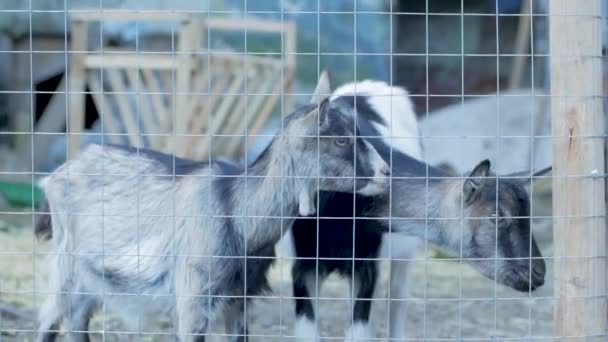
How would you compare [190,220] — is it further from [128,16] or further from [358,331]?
[128,16]

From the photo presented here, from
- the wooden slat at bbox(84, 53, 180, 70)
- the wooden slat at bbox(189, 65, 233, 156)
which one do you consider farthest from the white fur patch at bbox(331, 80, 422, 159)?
the wooden slat at bbox(84, 53, 180, 70)

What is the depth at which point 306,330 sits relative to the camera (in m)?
6.11

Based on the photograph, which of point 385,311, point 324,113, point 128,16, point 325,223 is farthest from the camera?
point 128,16

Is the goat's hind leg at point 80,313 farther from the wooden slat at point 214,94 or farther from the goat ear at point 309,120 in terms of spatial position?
the wooden slat at point 214,94

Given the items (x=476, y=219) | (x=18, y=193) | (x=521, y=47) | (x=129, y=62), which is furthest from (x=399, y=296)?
(x=521, y=47)

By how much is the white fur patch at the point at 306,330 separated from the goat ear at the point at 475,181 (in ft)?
3.78

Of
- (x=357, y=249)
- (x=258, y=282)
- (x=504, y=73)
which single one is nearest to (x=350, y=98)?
(x=357, y=249)

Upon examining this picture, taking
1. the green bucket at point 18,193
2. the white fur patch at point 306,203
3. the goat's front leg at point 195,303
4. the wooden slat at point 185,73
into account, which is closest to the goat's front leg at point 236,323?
the goat's front leg at point 195,303

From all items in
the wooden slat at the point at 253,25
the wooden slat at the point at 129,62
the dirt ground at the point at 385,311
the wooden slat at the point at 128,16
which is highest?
the wooden slat at the point at 253,25

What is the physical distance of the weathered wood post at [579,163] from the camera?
4.50m

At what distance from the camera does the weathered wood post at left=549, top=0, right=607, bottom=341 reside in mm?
4504

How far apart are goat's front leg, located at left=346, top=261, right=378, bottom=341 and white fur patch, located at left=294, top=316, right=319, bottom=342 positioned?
0.18 m

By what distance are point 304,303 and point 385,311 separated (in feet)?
4.97

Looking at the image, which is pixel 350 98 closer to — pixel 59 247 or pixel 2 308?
pixel 59 247
